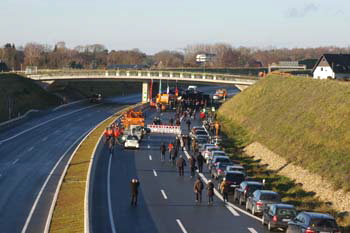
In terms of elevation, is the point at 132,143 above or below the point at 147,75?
below

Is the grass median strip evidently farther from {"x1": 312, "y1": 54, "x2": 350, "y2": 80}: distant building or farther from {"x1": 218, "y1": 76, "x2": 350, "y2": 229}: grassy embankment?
{"x1": 312, "y1": 54, "x2": 350, "y2": 80}: distant building

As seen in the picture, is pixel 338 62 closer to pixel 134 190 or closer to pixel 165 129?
pixel 165 129

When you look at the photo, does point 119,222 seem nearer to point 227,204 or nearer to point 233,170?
point 227,204

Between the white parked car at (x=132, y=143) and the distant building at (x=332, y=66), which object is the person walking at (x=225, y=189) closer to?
the white parked car at (x=132, y=143)

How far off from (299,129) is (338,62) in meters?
57.1

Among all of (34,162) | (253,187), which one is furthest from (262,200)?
(34,162)

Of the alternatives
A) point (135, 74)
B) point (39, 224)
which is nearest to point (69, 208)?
point (39, 224)

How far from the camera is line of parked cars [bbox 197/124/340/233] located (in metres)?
25.6

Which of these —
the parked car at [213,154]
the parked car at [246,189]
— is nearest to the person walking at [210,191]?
the parked car at [246,189]

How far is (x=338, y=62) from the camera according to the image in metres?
109

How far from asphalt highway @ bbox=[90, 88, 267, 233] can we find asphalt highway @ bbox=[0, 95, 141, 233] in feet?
9.08

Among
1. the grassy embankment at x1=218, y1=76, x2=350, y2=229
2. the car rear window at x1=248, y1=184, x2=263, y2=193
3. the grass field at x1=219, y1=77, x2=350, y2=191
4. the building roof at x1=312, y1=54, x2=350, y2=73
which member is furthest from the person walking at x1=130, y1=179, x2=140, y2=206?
the building roof at x1=312, y1=54, x2=350, y2=73

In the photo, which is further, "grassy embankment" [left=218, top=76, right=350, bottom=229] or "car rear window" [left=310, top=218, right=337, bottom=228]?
"grassy embankment" [left=218, top=76, right=350, bottom=229]

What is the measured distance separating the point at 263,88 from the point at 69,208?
59836 millimetres
